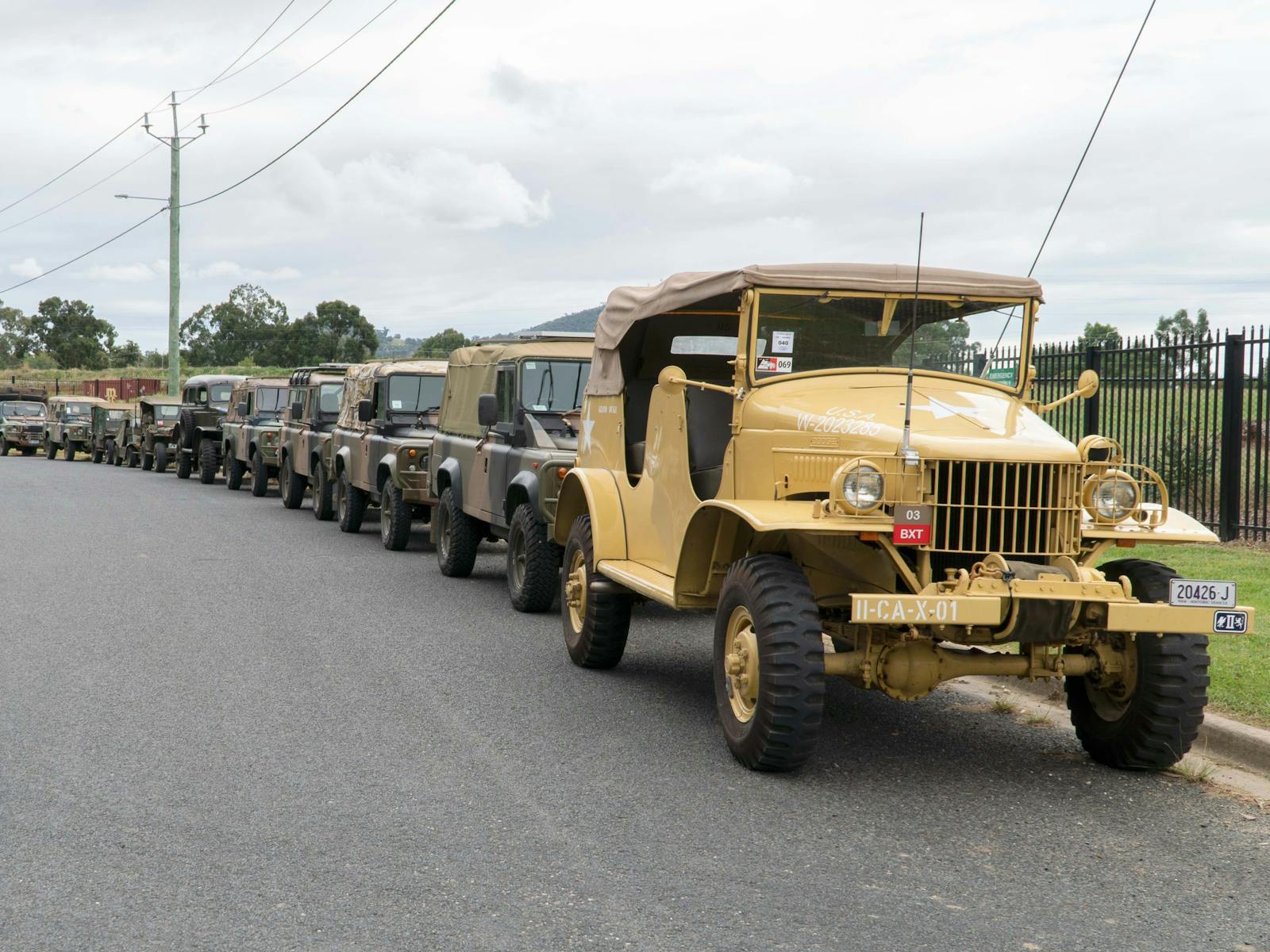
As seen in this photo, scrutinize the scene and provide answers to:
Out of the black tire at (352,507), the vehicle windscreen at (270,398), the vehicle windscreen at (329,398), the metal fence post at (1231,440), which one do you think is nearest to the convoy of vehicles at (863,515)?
the metal fence post at (1231,440)

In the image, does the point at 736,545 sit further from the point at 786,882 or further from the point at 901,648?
the point at 786,882

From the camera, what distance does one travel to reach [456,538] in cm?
1313

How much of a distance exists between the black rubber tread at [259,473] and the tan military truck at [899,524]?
16.6m

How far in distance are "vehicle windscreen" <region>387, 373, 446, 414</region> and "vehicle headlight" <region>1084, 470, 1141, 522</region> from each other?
37.2 ft

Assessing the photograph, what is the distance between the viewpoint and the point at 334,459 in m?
18.1

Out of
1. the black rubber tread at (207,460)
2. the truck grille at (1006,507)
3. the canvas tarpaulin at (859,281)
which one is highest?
the canvas tarpaulin at (859,281)

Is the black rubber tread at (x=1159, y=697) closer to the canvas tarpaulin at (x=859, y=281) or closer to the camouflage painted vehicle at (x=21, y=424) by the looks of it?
the canvas tarpaulin at (x=859, y=281)

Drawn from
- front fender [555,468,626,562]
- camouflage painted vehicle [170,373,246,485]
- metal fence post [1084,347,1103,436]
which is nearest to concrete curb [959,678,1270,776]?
front fender [555,468,626,562]

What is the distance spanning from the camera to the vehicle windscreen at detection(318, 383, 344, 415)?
20.2 m

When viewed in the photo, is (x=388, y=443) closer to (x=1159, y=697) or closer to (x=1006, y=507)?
(x=1006, y=507)

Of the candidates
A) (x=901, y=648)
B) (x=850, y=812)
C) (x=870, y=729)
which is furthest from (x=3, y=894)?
(x=870, y=729)

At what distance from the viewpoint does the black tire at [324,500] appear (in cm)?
1923

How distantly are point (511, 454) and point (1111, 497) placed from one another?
6.15m

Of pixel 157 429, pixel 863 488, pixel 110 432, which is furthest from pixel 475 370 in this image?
pixel 110 432
